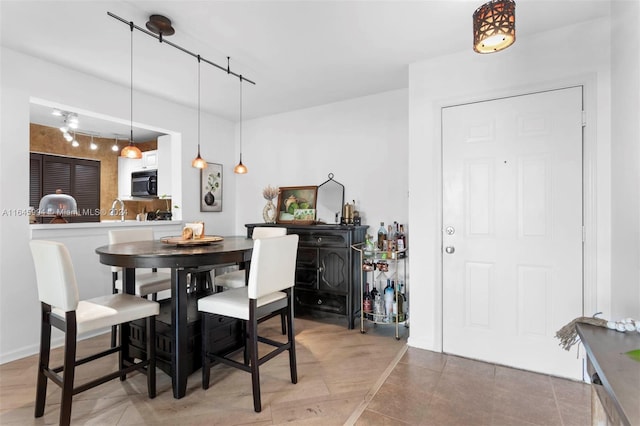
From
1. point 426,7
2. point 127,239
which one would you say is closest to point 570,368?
point 426,7

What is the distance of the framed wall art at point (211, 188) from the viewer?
169 inches

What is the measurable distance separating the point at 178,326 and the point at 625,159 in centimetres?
290

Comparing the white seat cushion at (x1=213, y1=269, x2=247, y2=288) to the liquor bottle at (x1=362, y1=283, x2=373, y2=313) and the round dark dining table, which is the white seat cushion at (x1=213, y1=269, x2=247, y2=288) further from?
the liquor bottle at (x1=362, y1=283, x2=373, y2=313)

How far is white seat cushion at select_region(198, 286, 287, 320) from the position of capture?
198 centimetres

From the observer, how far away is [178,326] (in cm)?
201

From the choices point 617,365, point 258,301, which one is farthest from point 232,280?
point 617,365

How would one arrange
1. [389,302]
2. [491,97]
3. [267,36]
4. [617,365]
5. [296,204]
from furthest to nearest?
[296,204], [389,302], [491,97], [267,36], [617,365]

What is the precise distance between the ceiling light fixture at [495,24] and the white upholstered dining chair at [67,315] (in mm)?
2440

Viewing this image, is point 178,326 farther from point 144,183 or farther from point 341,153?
point 144,183

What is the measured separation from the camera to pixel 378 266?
326cm

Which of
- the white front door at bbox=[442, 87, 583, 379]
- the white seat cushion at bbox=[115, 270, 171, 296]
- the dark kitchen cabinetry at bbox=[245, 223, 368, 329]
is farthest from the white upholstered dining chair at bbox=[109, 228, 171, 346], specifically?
the white front door at bbox=[442, 87, 583, 379]

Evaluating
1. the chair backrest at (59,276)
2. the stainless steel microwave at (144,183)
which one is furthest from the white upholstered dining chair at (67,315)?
the stainless steel microwave at (144,183)

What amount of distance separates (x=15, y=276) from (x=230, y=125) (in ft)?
10.0

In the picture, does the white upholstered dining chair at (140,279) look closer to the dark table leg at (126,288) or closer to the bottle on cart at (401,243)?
the dark table leg at (126,288)
